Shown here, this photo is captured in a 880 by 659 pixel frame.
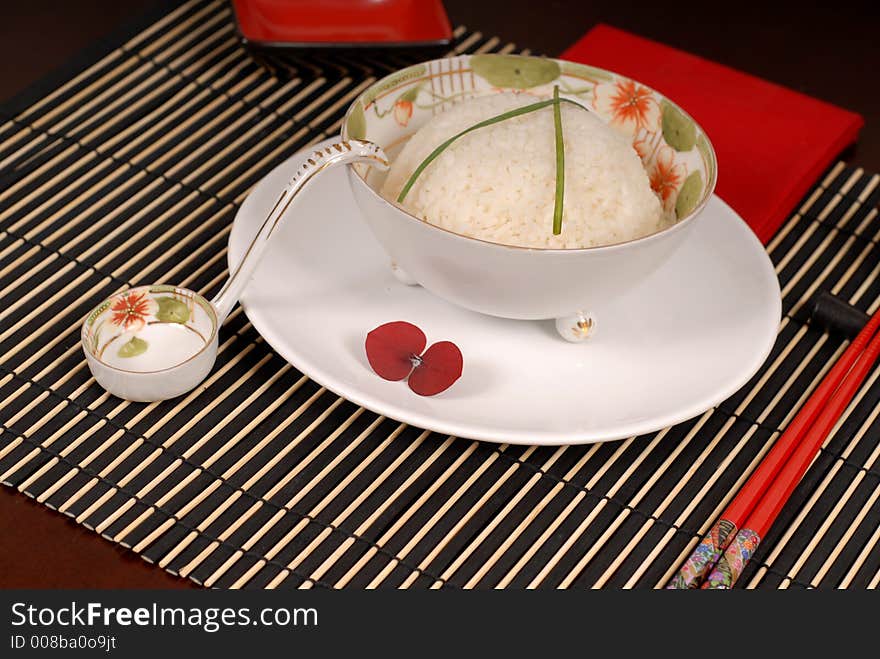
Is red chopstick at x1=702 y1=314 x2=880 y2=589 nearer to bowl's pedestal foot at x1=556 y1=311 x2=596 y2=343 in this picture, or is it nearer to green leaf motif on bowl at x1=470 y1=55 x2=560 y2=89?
bowl's pedestal foot at x1=556 y1=311 x2=596 y2=343

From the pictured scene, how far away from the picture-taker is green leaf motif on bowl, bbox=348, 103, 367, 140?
1188mm

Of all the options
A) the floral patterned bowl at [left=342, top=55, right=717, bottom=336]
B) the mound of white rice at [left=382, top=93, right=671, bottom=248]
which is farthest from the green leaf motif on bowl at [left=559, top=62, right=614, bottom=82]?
the mound of white rice at [left=382, top=93, right=671, bottom=248]

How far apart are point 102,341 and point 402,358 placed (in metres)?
0.29

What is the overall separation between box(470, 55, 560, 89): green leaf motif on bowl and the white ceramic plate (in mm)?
209

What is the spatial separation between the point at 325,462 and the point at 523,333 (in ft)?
0.81

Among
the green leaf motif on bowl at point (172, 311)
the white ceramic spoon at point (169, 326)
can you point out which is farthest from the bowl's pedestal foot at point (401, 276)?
the green leaf motif on bowl at point (172, 311)

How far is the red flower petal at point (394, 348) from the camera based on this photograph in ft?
3.67

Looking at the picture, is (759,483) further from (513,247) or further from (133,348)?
(133,348)

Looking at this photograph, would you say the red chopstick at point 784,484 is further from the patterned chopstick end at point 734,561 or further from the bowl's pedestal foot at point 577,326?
the bowl's pedestal foot at point 577,326

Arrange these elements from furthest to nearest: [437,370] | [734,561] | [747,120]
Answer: [747,120]
[437,370]
[734,561]

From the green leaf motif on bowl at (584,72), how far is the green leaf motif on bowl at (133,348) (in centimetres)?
53

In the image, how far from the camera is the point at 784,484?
3.55 feet

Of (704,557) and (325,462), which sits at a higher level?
(325,462)

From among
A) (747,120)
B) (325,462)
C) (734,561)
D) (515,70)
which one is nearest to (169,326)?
(325,462)
